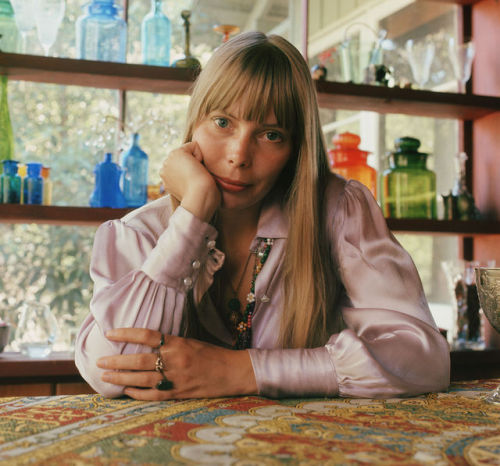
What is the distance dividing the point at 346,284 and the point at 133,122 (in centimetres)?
146

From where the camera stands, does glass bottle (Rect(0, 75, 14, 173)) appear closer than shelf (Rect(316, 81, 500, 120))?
Yes

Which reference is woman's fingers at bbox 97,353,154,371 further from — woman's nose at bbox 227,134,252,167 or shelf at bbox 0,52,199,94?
shelf at bbox 0,52,199,94

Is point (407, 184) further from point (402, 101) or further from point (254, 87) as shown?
point (254, 87)

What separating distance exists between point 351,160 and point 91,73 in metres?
1.03

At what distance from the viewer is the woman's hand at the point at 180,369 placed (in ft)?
3.02

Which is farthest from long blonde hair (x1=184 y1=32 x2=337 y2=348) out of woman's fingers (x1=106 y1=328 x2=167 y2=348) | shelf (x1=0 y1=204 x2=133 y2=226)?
shelf (x1=0 y1=204 x2=133 y2=226)

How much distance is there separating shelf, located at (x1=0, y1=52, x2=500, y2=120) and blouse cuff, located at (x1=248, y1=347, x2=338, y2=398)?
138cm

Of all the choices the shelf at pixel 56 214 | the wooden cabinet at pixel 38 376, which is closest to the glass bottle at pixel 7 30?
the shelf at pixel 56 214

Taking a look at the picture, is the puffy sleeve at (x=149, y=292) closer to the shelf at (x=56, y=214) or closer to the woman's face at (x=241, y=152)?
the woman's face at (x=241, y=152)

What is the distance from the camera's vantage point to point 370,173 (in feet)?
8.18

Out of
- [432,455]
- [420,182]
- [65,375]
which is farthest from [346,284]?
[420,182]

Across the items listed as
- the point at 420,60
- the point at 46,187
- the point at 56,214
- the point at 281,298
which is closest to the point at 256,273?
the point at 281,298

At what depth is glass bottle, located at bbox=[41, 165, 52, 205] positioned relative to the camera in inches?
86.0

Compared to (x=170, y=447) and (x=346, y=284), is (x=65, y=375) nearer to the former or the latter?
(x=346, y=284)
